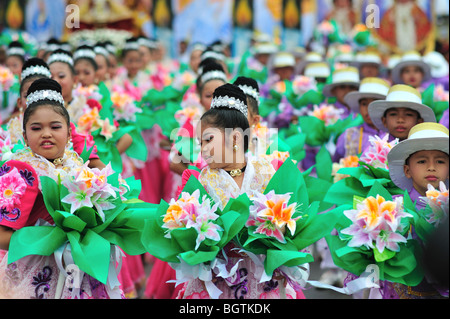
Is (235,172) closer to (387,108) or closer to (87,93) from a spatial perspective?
(387,108)

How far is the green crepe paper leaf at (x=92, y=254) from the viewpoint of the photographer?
2.95m

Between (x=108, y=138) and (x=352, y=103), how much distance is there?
7.24 ft

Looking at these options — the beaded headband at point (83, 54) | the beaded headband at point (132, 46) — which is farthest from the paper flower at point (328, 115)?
the beaded headband at point (132, 46)

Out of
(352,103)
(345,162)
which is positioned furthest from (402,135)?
(352,103)

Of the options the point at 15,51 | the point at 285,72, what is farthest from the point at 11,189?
the point at 285,72

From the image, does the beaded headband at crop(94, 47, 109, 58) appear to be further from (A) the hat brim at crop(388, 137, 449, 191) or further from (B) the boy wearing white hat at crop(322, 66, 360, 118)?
(A) the hat brim at crop(388, 137, 449, 191)

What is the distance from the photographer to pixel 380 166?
12.7 ft

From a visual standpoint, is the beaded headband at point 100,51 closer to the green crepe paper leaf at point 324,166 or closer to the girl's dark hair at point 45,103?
the green crepe paper leaf at point 324,166

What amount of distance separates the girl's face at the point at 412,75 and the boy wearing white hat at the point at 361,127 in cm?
202

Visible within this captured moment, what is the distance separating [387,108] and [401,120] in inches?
5.9

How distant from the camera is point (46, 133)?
3.38 meters

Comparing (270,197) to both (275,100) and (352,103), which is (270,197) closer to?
(352,103)

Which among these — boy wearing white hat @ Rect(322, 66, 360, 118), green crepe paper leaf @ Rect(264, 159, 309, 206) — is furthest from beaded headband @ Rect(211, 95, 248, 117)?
boy wearing white hat @ Rect(322, 66, 360, 118)
